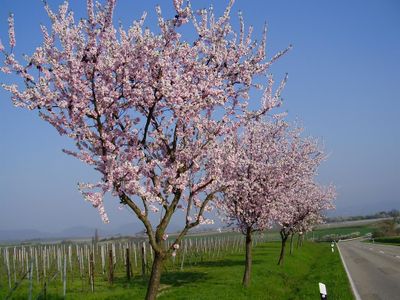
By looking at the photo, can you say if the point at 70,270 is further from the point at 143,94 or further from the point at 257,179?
the point at 143,94

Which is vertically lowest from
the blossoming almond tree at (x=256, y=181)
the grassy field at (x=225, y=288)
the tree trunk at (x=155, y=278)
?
the grassy field at (x=225, y=288)

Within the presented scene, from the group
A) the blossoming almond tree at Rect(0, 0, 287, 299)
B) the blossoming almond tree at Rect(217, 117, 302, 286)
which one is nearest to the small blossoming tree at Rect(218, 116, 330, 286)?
the blossoming almond tree at Rect(217, 117, 302, 286)

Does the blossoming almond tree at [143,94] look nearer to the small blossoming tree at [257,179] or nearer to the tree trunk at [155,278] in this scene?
the tree trunk at [155,278]

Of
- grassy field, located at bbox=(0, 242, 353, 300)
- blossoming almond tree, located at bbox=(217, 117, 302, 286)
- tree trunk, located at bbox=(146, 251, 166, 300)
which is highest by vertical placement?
blossoming almond tree, located at bbox=(217, 117, 302, 286)

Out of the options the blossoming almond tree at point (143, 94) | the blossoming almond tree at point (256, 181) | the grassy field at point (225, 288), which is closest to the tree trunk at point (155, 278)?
the blossoming almond tree at point (143, 94)

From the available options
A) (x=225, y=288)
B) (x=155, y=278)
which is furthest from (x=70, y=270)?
(x=155, y=278)

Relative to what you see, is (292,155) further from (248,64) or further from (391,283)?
(248,64)

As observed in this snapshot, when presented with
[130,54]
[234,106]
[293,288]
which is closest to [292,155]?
[293,288]

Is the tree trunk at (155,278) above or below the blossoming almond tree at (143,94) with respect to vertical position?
below

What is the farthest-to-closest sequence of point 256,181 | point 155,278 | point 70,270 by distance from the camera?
point 70,270 → point 256,181 → point 155,278

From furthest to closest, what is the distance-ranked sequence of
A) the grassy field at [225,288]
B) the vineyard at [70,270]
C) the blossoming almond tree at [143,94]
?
the vineyard at [70,270] < the grassy field at [225,288] < the blossoming almond tree at [143,94]

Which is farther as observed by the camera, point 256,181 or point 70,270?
point 70,270

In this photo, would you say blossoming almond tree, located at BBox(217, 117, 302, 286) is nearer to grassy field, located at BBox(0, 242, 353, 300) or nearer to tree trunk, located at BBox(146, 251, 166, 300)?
grassy field, located at BBox(0, 242, 353, 300)

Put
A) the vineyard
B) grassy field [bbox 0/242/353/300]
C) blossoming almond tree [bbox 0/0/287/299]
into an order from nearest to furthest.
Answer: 1. blossoming almond tree [bbox 0/0/287/299]
2. grassy field [bbox 0/242/353/300]
3. the vineyard
